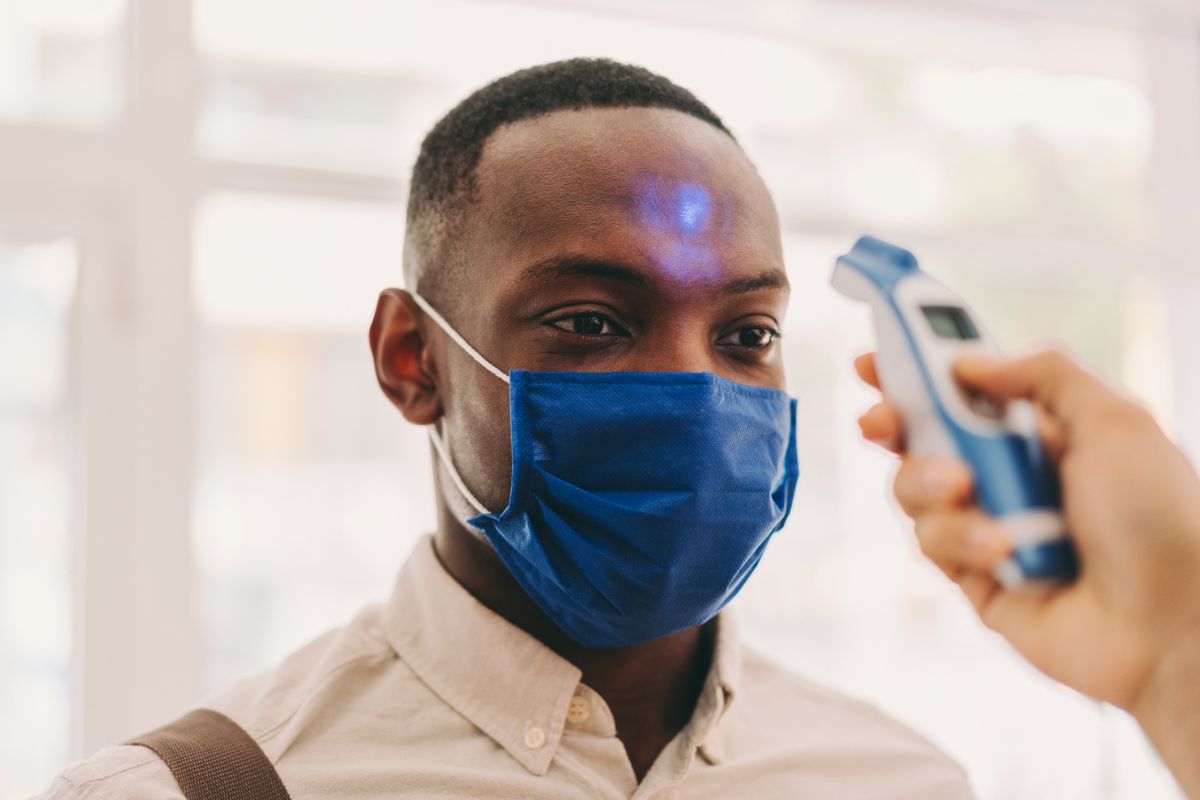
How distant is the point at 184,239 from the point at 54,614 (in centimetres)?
87

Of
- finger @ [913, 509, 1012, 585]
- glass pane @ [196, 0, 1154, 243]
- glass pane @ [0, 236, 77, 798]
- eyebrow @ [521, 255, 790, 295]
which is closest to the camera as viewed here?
finger @ [913, 509, 1012, 585]

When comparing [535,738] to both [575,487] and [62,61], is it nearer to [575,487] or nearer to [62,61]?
[575,487]

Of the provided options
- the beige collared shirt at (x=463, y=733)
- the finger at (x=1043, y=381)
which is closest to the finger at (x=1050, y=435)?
the finger at (x=1043, y=381)

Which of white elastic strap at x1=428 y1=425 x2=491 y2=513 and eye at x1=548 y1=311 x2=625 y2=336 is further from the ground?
eye at x1=548 y1=311 x2=625 y2=336

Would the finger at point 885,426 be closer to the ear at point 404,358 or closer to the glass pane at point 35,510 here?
the ear at point 404,358

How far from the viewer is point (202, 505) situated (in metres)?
2.73

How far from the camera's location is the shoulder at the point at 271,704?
123 cm

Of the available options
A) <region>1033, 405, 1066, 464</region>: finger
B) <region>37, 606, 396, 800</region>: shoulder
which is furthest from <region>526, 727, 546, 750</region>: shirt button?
<region>1033, 405, 1066, 464</region>: finger

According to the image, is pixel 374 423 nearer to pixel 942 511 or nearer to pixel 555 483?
pixel 555 483

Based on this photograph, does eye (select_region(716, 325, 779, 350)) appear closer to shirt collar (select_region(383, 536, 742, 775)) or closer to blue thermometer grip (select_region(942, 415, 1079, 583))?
shirt collar (select_region(383, 536, 742, 775))

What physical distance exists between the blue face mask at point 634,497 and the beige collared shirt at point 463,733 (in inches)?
4.2

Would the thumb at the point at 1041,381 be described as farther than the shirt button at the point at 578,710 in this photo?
No

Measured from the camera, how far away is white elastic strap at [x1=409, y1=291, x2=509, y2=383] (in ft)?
4.60

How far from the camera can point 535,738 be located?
135 cm
